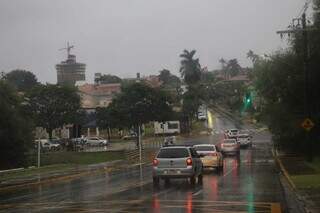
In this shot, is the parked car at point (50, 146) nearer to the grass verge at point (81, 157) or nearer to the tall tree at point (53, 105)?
the tall tree at point (53, 105)

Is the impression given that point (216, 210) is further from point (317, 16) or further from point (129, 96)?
point (129, 96)

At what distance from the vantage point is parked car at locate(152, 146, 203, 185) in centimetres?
2822

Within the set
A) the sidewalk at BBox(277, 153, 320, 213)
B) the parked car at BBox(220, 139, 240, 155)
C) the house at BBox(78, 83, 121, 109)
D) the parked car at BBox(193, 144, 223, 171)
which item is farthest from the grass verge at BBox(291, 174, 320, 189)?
the house at BBox(78, 83, 121, 109)

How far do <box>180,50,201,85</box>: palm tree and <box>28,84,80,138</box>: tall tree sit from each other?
6331cm

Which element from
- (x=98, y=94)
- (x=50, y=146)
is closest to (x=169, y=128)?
(x=50, y=146)

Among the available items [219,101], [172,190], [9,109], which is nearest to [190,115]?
[219,101]

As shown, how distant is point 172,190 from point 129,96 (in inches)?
2540

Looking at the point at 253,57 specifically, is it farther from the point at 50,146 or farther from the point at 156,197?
the point at 156,197

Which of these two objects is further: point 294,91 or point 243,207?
point 294,91

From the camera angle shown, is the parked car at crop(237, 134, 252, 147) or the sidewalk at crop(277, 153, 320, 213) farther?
the parked car at crop(237, 134, 252, 147)

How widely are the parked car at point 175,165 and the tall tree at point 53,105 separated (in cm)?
6528

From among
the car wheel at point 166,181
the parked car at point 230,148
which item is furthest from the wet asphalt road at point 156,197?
the parked car at point 230,148

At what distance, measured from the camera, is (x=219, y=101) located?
18688 cm

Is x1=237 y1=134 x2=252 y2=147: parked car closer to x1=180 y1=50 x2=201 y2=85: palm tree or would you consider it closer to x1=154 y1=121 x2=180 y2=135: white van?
x1=154 y1=121 x2=180 y2=135: white van
